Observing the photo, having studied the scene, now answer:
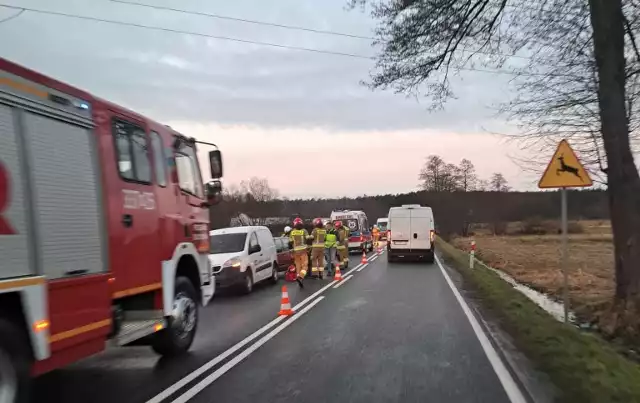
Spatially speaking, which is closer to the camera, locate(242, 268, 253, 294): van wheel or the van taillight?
the van taillight

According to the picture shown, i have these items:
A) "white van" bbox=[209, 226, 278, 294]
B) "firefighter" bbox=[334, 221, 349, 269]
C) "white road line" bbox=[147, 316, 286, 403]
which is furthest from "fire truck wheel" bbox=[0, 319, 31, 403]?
"firefighter" bbox=[334, 221, 349, 269]

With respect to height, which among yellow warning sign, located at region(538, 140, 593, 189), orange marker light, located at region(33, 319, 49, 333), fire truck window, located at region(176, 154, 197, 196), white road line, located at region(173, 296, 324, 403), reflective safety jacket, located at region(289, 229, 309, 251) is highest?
fire truck window, located at region(176, 154, 197, 196)

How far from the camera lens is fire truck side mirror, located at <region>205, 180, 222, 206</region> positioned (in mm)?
9094

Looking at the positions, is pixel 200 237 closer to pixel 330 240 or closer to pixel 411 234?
pixel 330 240

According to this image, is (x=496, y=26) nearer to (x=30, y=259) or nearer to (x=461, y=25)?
(x=461, y=25)

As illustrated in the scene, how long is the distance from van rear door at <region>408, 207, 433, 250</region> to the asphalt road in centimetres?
1505

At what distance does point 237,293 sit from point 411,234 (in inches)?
529

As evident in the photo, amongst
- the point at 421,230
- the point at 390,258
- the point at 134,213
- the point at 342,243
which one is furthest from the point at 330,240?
the point at 134,213

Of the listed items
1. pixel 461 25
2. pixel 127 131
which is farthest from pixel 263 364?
pixel 461 25

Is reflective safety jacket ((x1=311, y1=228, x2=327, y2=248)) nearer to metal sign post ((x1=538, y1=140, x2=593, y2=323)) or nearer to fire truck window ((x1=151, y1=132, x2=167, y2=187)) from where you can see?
metal sign post ((x1=538, y1=140, x2=593, y2=323))

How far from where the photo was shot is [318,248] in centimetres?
1903

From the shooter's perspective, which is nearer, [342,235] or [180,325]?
[180,325]

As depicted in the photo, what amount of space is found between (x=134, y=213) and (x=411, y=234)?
22108 millimetres

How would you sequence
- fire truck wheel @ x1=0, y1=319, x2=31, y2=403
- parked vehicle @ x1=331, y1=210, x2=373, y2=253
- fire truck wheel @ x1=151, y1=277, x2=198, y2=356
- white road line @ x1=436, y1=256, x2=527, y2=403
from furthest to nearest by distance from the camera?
parked vehicle @ x1=331, y1=210, x2=373, y2=253 < fire truck wheel @ x1=151, y1=277, x2=198, y2=356 < white road line @ x1=436, y1=256, x2=527, y2=403 < fire truck wheel @ x1=0, y1=319, x2=31, y2=403
